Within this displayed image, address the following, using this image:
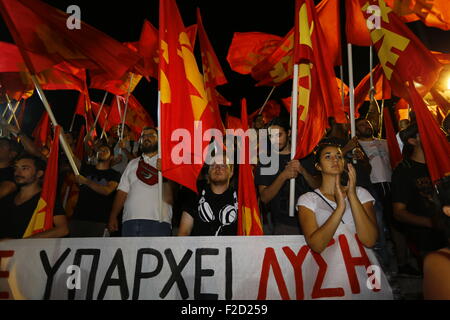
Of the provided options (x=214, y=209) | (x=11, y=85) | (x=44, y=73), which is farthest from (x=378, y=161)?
(x=11, y=85)

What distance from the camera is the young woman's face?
3701 mm

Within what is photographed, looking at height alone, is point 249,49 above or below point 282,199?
above

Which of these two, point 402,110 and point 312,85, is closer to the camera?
point 312,85

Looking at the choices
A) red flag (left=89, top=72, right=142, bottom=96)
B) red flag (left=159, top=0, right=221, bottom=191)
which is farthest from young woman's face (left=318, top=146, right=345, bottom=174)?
red flag (left=89, top=72, right=142, bottom=96)

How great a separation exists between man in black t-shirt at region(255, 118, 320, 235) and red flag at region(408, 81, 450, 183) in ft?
3.53

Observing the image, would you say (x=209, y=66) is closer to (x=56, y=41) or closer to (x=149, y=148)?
(x=149, y=148)

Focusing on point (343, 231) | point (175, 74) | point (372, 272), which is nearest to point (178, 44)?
point (175, 74)

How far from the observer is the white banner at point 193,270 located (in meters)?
3.32

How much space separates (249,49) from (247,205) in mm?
3879

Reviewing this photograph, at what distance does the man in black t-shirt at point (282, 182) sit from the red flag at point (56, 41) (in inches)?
80.1

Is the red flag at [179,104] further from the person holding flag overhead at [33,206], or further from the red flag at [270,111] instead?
the red flag at [270,111]

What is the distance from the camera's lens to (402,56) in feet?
15.2

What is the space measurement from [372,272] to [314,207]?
648 millimetres
